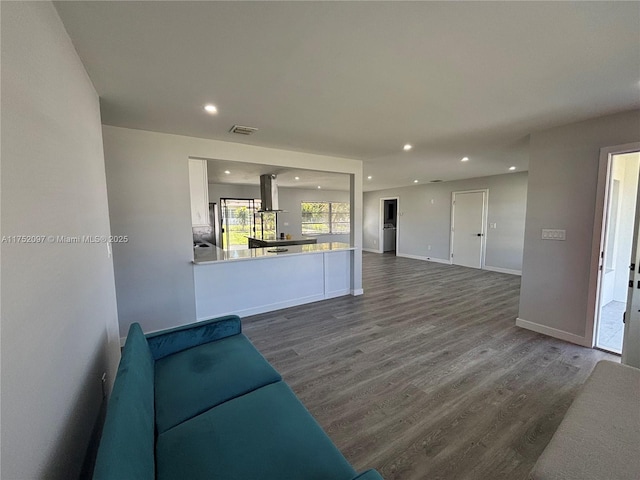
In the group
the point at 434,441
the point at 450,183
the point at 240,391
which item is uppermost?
the point at 450,183

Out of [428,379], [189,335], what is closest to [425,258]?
[428,379]

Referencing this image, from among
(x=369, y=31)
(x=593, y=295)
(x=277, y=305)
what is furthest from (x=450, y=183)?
(x=369, y=31)

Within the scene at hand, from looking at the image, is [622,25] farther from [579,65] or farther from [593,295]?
[593,295]

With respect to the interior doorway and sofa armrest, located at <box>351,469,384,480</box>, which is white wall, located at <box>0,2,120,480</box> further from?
the interior doorway

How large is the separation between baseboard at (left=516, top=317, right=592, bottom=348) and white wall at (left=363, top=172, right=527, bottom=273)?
3290 millimetres

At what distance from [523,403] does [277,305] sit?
3.01 meters

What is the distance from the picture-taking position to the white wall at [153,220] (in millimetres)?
2902

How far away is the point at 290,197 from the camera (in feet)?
28.5

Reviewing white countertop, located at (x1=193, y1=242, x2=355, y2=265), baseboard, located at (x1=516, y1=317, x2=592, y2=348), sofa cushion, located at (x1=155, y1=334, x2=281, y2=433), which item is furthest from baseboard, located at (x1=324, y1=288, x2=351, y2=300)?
sofa cushion, located at (x1=155, y1=334, x2=281, y2=433)

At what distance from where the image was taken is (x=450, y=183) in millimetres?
7312

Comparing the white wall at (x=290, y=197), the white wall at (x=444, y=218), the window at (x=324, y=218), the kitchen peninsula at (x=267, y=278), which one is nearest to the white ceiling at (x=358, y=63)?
the kitchen peninsula at (x=267, y=278)

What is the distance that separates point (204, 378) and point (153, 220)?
7.07ft

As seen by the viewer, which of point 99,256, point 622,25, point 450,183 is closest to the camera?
point 622,25

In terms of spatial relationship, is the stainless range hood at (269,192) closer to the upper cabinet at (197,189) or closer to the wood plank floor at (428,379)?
the upper cabinet at (197,189)
